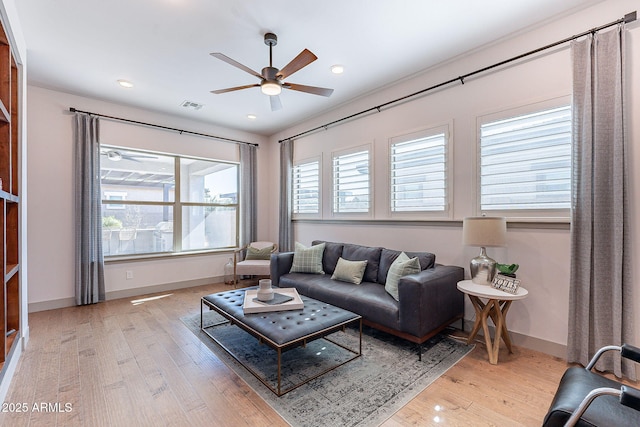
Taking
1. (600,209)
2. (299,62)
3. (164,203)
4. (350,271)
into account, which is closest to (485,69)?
(600,209)

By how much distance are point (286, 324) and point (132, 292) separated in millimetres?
3486

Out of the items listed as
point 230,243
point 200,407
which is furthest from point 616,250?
point 230,243

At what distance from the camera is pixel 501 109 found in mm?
2830

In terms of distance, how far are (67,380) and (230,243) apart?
359 centimetres

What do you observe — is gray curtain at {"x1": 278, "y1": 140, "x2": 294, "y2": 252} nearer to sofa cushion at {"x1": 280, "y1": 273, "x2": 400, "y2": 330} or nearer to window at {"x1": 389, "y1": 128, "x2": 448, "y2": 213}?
sofa cushion at {"x1": 280, "y1": 273, "x2": 400, "y2": 330}

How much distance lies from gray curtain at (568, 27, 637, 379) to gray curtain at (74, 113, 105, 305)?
5501mm

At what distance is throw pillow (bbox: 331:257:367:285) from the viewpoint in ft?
11.3

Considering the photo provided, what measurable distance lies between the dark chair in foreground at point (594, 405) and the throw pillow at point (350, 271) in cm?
215

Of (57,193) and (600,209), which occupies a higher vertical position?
(57,193)

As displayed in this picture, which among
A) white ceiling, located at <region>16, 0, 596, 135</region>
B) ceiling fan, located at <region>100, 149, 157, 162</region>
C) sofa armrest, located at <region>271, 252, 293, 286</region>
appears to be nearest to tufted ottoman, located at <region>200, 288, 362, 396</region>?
sofa armrest, located at <region>271, 252, 293, 286</region>

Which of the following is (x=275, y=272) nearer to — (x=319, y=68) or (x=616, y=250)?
(x=319, y=68)

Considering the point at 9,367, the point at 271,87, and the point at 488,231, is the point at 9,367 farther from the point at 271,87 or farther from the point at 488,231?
the point at 488,231

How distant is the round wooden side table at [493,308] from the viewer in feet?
7.70

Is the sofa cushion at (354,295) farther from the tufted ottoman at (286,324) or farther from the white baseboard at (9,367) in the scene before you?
the white baseboard at (9,367)
